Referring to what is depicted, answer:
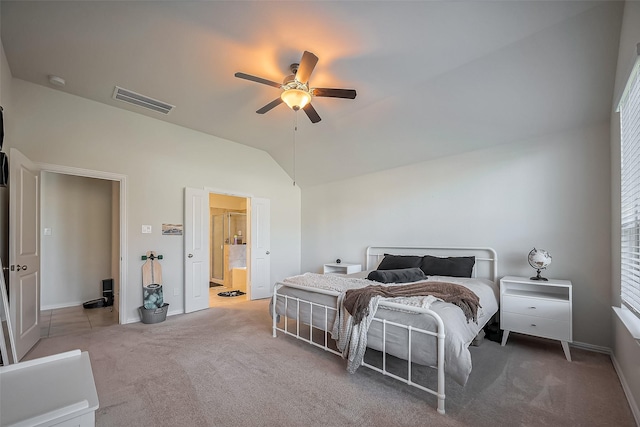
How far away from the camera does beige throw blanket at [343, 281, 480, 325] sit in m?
2.39

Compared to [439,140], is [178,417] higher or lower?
lower

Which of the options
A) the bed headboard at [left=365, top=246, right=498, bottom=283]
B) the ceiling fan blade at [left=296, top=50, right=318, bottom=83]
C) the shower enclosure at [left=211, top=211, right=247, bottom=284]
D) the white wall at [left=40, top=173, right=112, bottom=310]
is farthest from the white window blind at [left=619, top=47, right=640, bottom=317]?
the white wall at [left=40, top=173, right=112, bottom=310]

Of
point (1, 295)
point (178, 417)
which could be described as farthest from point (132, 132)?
point (178, 417)

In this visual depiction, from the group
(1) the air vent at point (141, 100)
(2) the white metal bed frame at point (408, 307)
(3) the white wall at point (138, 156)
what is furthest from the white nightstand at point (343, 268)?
(1) the air vent at point (141, 100)

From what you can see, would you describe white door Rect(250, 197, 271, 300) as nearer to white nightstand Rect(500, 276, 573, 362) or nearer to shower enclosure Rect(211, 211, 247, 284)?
shower enclosure Rect(211, 211, 247, 284)

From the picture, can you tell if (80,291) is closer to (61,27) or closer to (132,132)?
(132,132)

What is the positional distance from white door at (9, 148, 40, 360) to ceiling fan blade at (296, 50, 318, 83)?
2.88 meters

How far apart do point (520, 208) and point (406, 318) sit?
2.47m

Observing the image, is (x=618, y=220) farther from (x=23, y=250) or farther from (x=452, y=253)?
(x=23, y=250)

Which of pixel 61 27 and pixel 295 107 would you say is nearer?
pixel 61 27

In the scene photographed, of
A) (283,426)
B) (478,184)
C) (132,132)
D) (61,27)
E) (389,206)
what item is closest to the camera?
(283,426)

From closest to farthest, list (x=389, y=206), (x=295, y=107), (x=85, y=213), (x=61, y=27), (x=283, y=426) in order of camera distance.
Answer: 1. (x=283, y=426)
2. (x=61, y=27)
3. (x=295, y=107)
4. (x=389, y=206)
5. (x=85, y=213)

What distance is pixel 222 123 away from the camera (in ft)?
14.9

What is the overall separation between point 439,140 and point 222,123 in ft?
10.7
